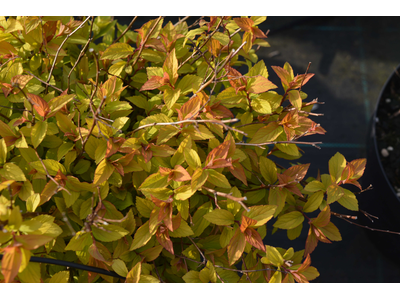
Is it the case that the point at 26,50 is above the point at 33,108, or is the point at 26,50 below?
above

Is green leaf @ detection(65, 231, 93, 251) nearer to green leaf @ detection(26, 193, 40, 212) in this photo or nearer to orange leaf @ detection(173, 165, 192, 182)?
green leaf @ detection(26, 193, 40, 212)

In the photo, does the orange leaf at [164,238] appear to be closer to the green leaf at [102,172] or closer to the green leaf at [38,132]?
the green leaf at [102,172]

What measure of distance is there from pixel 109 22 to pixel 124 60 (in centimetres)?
22

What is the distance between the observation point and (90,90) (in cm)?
95

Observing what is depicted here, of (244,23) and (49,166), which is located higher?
(244,23)

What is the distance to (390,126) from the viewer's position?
6.71ft

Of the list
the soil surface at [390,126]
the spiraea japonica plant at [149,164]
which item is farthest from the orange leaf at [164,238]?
the soil surface at [390,126]

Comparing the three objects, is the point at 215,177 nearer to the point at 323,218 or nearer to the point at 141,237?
the point at 141,237

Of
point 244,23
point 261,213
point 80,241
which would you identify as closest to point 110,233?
point 80,241

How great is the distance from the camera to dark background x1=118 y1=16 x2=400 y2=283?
2088 mm

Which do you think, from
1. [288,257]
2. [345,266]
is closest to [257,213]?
[288,257]

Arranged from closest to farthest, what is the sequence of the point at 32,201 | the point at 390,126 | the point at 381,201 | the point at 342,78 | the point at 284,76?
the point at 32,201, the point at 284,76, the point at 381,201, the point at 390,126, the point at 342,78

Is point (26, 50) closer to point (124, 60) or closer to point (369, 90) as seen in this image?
point (124, 60)

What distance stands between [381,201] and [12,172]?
1.81 meters
